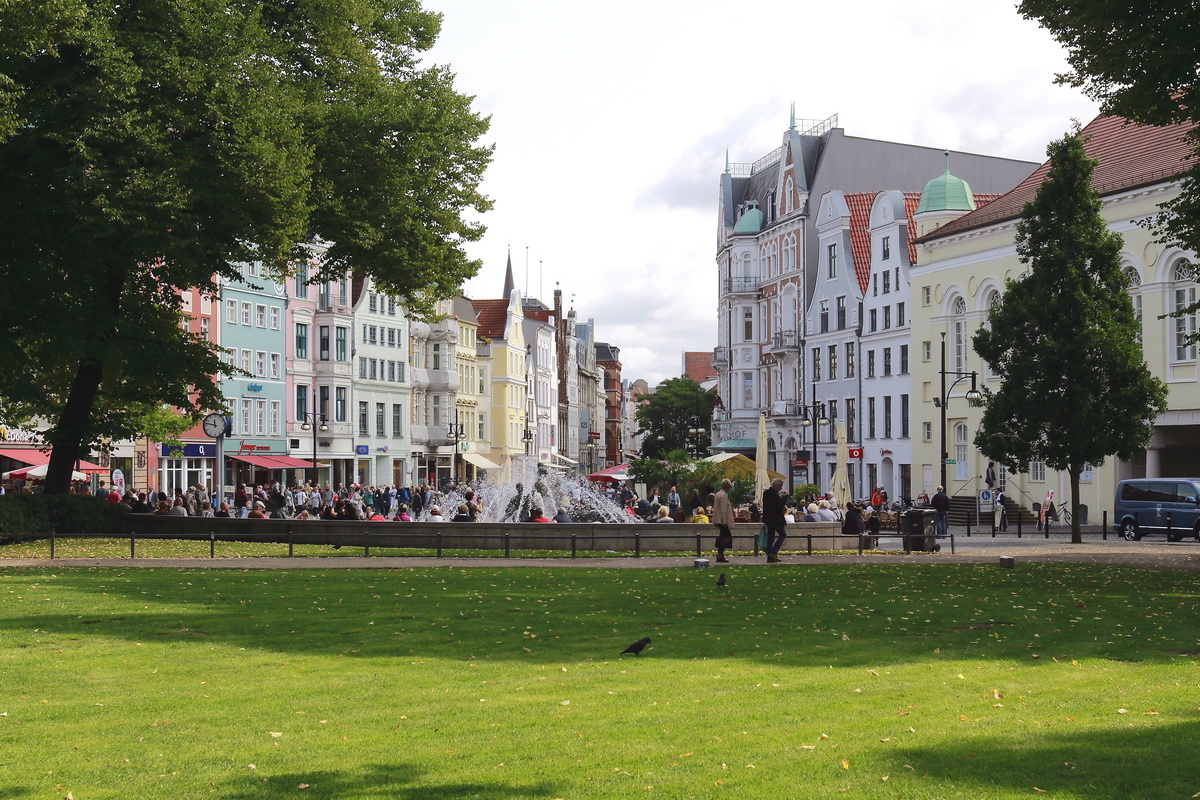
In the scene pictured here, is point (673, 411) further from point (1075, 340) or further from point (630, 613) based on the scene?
point (630, 613)

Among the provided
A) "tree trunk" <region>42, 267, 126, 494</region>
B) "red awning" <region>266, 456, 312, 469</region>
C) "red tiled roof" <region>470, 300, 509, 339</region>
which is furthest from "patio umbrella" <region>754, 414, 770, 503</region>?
"red tiled roof" <region>470, 300, 509, 339</region>

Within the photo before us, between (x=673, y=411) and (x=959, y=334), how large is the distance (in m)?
74.2

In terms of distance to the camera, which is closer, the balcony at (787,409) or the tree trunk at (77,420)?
the tree trunk at (77,420)

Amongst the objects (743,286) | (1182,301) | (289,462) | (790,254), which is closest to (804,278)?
(790,254)

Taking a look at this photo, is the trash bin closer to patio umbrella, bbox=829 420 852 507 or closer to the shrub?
patio umbrella, bbox=829 420 852 507

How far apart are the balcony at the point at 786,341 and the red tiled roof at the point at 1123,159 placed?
27.8 metres

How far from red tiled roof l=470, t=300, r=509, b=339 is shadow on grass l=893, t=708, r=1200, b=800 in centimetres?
Answer: 10907

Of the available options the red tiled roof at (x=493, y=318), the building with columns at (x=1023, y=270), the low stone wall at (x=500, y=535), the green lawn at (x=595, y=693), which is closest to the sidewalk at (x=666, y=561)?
the low stone wall at (x=500, y=535)

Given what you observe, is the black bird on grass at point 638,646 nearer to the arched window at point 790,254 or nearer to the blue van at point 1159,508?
the blue van at point 1159,508

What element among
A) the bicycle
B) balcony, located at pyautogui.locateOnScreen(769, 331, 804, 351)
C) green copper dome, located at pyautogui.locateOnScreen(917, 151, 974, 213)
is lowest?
the bicycle

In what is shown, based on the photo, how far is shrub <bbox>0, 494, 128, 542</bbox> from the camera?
31.2 m

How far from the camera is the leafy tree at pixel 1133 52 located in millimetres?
21156

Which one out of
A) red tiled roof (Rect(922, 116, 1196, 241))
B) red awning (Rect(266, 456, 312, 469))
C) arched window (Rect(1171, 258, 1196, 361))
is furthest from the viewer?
red awning (Rect(266, 456, 312, 469))

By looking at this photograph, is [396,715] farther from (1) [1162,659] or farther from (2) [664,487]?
(2) [664,487]
